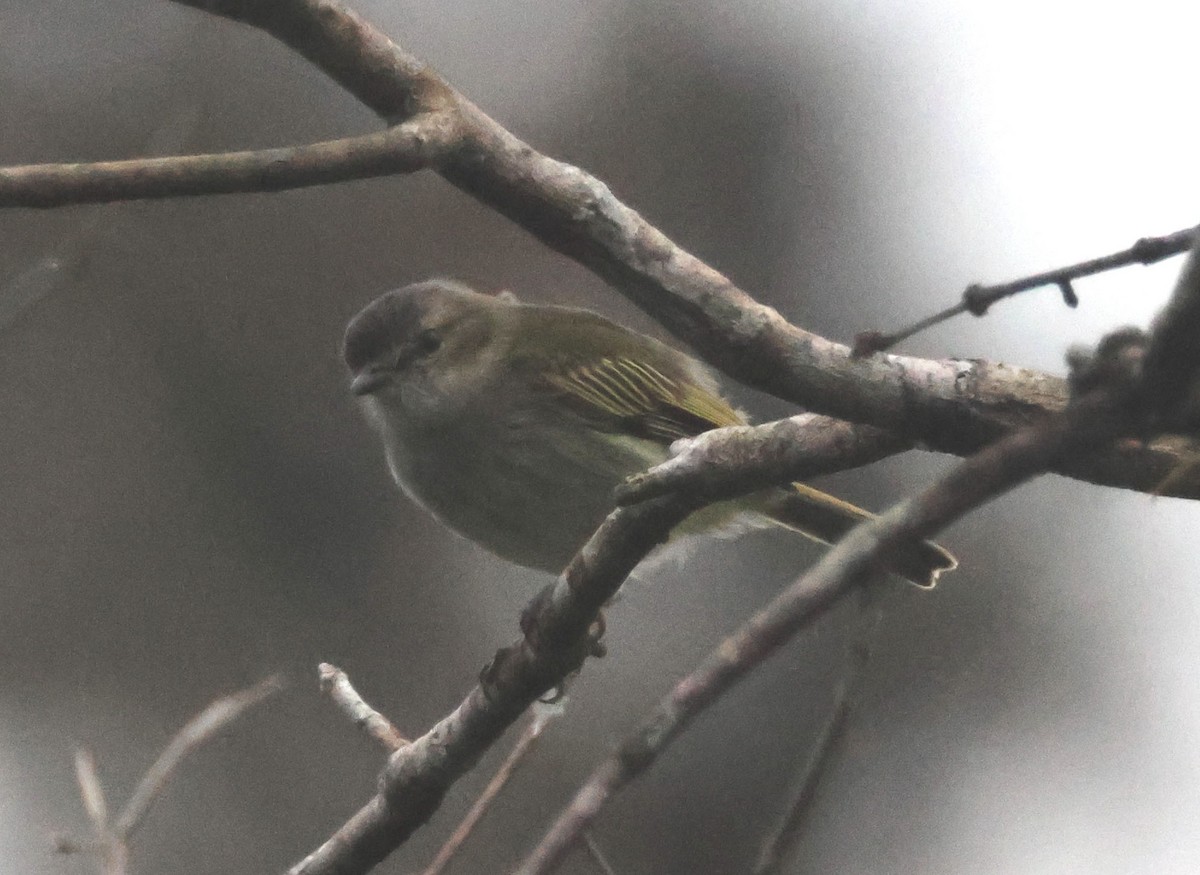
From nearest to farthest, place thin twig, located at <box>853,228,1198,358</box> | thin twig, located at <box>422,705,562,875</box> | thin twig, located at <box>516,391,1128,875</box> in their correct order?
thin twig, located at <box>516,391,1128,875</box>, thin twig, located at <box>853,228,1198,358</box>, thin twig, located at <box>422,705,562,875</box>

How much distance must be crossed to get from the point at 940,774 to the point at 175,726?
256 centimetres

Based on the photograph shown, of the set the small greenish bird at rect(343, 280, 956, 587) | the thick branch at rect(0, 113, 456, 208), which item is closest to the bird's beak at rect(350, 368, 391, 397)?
the small greenish bird at rect(343, 280, 956, 587)

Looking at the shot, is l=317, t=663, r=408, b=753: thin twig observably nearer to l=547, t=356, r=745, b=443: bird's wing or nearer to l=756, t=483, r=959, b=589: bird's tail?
l=547, t=356, r=745, b=443: bird's wing

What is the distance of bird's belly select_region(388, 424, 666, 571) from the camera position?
9.00 feet

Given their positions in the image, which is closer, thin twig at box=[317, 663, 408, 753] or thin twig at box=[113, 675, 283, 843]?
thin twig at box=[113, 675, 283, 843]

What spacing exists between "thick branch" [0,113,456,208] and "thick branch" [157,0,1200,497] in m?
0.19

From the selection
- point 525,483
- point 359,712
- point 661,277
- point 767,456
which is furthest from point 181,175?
point 525,483

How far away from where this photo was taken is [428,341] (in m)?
3.16

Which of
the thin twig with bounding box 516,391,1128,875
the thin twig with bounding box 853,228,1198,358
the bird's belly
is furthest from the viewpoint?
the bird's belly

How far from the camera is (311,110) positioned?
12.0 feet

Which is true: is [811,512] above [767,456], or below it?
below

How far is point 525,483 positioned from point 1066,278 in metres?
1.76

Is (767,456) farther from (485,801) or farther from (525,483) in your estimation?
(525,483)

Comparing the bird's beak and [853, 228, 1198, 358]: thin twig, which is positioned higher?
[853, 228, 1198, 358]: thin twig
